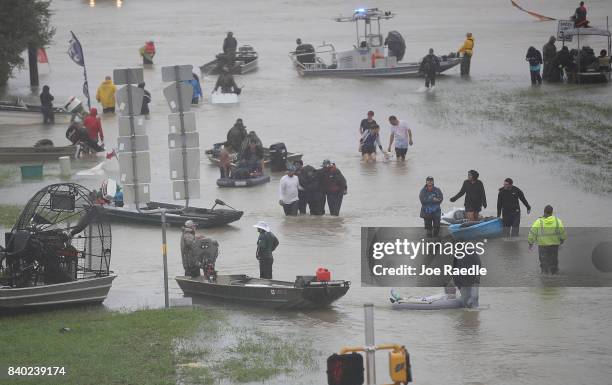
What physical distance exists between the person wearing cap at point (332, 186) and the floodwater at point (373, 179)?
46cm

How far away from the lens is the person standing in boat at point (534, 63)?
4878cm

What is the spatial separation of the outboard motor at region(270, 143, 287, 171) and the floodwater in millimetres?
1675

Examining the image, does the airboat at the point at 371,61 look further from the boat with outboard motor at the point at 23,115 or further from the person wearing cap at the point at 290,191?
the person wearing cap at the point at 290,191

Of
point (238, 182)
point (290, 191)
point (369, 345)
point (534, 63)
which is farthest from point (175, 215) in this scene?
point (534, 63)

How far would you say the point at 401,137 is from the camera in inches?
1437

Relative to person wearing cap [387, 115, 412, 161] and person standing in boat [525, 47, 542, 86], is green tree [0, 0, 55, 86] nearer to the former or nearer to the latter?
person wearing cap [387, 115, 412, 161]

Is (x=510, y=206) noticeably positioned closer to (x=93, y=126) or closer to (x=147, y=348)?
(x=147, y=348)

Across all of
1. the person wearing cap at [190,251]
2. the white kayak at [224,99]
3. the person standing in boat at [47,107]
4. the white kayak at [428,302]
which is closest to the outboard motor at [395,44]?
the white kayak at [224,99]

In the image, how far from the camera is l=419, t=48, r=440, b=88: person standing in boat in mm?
48656

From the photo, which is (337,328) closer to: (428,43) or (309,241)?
(309,241)

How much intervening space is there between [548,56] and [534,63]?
1326 millimetres

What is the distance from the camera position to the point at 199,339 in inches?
765

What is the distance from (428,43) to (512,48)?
5.21 metres

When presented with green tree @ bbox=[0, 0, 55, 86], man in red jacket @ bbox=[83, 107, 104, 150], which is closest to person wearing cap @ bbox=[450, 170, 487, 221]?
man in red jacket @ bbox=[83, 107, 104, 150]
